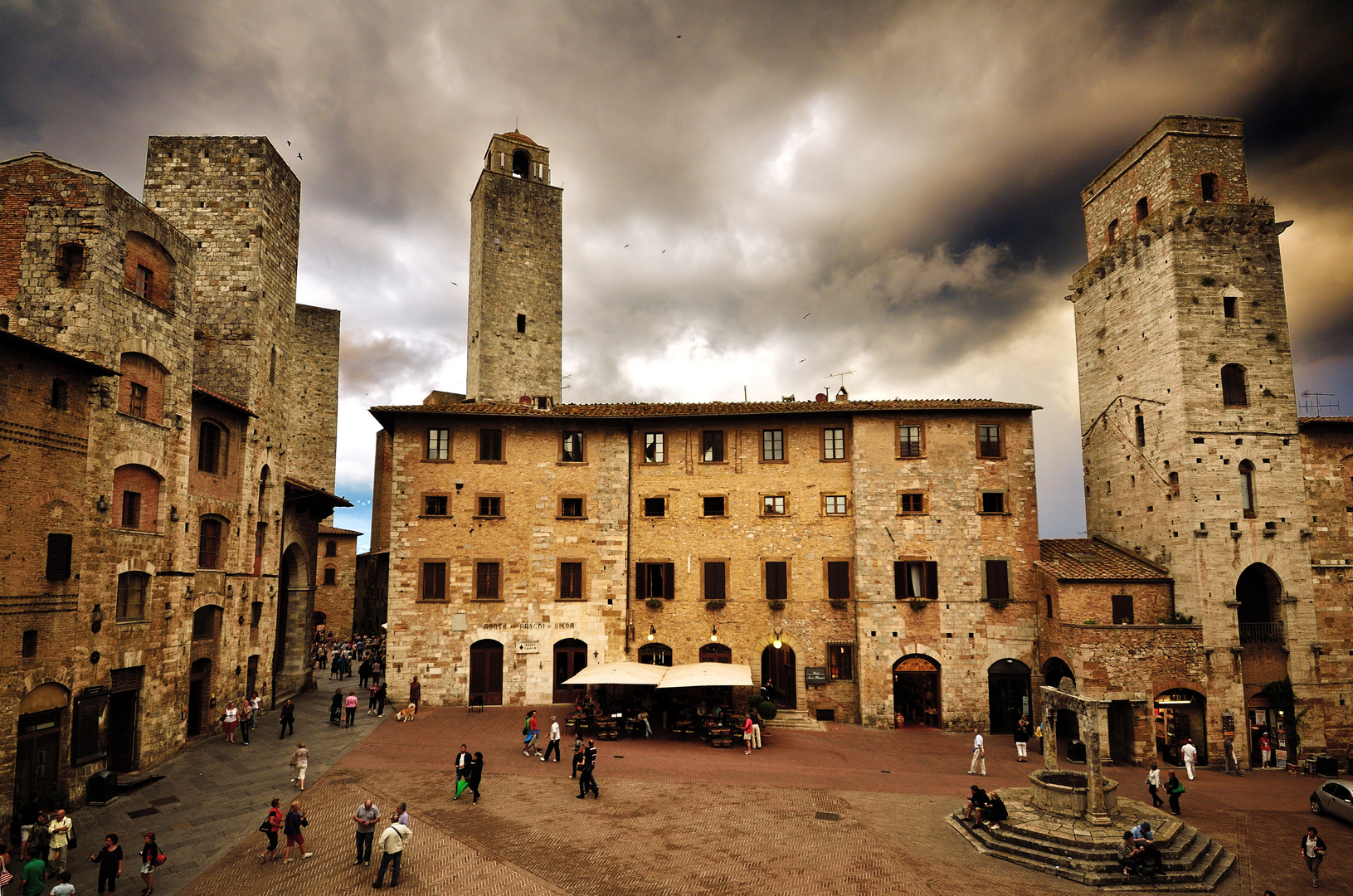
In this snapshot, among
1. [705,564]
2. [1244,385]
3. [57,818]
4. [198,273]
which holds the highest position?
[198,273]

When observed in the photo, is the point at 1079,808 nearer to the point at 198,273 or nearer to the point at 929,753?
the point at 929,753

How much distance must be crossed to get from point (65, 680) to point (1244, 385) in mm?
40400

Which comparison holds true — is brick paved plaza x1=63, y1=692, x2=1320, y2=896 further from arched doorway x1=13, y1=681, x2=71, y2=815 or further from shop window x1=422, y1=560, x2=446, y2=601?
shop window x1=422, y1=560, x2=446, y2=601

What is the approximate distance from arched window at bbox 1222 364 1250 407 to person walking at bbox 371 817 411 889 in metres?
31.9

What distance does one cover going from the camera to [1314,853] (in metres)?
15.8

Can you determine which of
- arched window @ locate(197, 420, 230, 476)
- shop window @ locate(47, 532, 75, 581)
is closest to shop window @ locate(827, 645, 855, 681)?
arched window @ locate(197, 420, 230, 476)

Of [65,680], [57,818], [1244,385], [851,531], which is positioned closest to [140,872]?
[57,818]

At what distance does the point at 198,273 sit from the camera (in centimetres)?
2842

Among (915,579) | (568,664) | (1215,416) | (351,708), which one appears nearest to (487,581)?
(568,664)

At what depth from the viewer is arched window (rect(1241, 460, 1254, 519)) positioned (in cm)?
2764

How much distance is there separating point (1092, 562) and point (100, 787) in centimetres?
3372

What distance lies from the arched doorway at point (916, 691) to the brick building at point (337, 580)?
39.5 m

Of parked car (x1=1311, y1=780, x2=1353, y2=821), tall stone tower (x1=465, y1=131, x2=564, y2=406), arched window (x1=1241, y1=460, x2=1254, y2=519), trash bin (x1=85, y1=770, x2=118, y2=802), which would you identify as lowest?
parked car (x1=1311, y1=780, x2=1353, y2=821)

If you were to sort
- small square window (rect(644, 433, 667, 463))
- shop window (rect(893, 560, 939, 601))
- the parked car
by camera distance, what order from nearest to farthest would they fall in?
the parked car → shop window (rect(893, 560, 939, 601)) → small square window (rect(644, 433, 667, 463))
